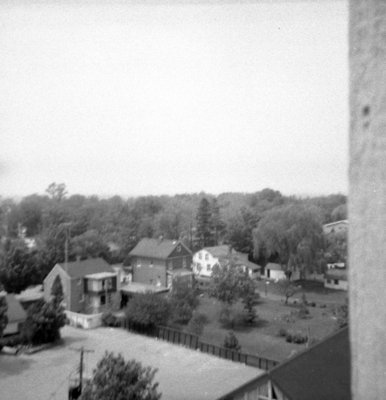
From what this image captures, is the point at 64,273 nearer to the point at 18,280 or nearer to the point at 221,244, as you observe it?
the point at 18,280

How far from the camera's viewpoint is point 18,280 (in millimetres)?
5887

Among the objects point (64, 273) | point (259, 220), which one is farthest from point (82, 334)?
point (259, 220)

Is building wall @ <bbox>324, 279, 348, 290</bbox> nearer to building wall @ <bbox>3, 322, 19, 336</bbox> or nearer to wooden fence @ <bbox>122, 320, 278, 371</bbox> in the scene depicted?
wooden fence @ <bbox>122, 320, 278, 371</bbox>

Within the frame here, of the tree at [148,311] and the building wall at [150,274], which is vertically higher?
the building wall at [150,274]

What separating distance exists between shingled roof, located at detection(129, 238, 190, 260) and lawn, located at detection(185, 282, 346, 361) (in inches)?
58.8

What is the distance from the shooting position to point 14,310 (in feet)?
18.1

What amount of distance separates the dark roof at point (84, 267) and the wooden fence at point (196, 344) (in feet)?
4.22

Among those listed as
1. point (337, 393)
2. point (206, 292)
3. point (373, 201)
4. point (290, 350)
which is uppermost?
point (373, 201)

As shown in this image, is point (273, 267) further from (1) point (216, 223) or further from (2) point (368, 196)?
(2) point (368, 196)

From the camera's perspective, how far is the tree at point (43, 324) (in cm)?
→ 496

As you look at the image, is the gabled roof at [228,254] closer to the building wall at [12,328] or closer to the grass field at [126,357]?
the grass field at [126,357]

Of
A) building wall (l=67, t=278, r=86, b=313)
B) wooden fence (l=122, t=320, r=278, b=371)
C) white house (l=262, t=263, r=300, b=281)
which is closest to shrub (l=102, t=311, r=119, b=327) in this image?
wooden fence (l=122, t=320, r=278, b=371)

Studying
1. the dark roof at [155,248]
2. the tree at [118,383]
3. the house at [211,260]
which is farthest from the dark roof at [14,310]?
the house at [211,260]

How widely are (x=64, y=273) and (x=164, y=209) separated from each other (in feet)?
7.02
